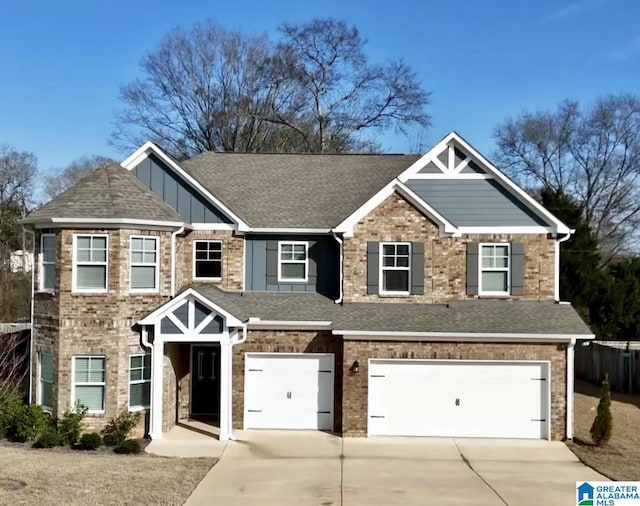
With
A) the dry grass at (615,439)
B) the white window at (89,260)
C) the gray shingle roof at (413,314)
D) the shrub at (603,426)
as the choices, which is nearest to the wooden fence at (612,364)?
the dry grass at (615,439)

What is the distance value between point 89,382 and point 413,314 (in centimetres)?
841

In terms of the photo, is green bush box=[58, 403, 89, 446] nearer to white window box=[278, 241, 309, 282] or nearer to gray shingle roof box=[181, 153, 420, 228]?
white window box=[278, 241, 309, 282]

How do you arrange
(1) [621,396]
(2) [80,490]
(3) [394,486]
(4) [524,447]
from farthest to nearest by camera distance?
(1) [621,396]
(4) [524,447]
(3) [394,486]
(2) [80,490]

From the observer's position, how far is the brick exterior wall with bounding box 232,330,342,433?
61.3 feet

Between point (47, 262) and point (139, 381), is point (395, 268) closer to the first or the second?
point (139, 381)

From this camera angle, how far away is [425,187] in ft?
66.7

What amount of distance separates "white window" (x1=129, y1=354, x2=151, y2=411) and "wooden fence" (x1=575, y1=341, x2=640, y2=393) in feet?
57.6

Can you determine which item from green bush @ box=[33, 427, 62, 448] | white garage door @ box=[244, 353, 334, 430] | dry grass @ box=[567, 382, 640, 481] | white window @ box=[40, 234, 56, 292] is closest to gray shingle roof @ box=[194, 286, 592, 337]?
white garage door @ box=[244, 353, 334, 430]

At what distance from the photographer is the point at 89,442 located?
16375 millimetres

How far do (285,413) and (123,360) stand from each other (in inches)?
175

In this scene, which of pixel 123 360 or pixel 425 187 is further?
pixel 425 187

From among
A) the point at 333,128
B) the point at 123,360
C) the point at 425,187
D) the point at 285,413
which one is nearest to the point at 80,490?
the point at 123,360

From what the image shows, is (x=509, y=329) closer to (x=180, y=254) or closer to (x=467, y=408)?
(x=467, y=408)

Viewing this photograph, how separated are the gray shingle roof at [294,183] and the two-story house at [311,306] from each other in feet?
0.52
